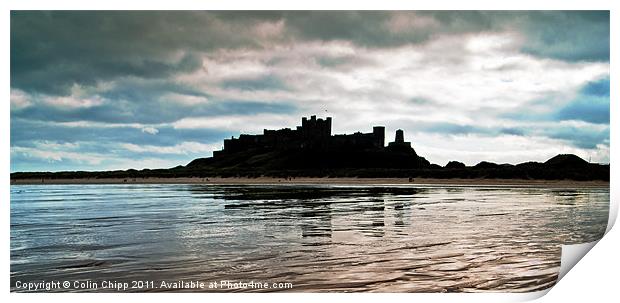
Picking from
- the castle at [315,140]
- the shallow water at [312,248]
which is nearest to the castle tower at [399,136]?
the castle at [315,140]

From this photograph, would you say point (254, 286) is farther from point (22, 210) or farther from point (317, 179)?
point (317, 179)

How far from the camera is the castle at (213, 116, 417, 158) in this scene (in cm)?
3759

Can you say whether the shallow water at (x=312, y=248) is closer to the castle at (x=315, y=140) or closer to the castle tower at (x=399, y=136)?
the castle tower at (x=399, y=136)

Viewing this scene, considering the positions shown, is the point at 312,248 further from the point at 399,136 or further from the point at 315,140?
the point at 315,140

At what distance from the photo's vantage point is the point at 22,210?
17703 mm

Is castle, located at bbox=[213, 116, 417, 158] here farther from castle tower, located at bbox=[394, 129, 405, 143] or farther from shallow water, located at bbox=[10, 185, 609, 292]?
shallow water, located at bbox=[10, 185, 609, 292]

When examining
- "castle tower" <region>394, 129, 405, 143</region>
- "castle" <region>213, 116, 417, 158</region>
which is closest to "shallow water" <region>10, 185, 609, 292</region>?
"castle tower" <region>394, 129, 405, 143</region>

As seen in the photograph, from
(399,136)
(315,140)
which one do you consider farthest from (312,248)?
(315,140)

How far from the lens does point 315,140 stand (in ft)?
145

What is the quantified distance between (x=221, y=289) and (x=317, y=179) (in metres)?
42.7

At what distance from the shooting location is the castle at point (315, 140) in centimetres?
3759

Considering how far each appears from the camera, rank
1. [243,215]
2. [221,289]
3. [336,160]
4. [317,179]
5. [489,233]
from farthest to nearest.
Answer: [336,160], [317,179], [243,215], [489,233], [221,289]
